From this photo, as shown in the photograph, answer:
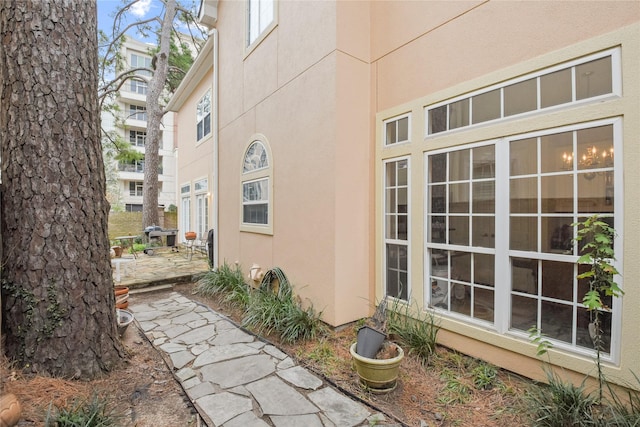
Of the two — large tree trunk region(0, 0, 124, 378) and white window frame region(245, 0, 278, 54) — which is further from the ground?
white window frame region(245, 0, 278, 54)

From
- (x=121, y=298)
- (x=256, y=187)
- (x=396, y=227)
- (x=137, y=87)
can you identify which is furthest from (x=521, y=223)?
(x=137, y=87)

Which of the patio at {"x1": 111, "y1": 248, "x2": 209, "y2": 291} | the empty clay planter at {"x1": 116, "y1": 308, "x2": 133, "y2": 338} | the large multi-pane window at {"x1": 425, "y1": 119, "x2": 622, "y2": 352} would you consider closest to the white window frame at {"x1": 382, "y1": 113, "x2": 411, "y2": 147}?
the large multi-pane window at {"x1": 425, "y1": 119, "x2": 622, "y2": 352}

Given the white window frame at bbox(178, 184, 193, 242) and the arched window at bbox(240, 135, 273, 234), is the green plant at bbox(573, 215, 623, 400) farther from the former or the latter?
the white window frame at bbox(178, 184, 193, 242)

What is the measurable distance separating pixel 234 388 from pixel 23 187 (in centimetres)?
283

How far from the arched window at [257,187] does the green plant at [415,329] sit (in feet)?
9.29

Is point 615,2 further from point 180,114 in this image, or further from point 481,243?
point 180,114

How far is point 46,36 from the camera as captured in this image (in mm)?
2949

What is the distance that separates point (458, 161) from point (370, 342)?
2.38 meters

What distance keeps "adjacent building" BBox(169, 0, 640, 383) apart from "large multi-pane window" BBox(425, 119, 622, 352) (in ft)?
0.05

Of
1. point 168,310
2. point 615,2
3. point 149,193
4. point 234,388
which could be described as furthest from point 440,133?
point 149,193

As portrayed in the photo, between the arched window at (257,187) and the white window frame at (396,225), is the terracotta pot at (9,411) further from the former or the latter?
the arched window at (257,187)

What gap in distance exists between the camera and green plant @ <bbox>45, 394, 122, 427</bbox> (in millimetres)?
2193

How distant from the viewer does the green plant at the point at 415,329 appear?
3.72 metres

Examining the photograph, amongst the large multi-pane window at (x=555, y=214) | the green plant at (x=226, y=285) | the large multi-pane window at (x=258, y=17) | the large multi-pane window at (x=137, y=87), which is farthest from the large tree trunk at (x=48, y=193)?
the large multi-pane window at (x=137, y=87)
